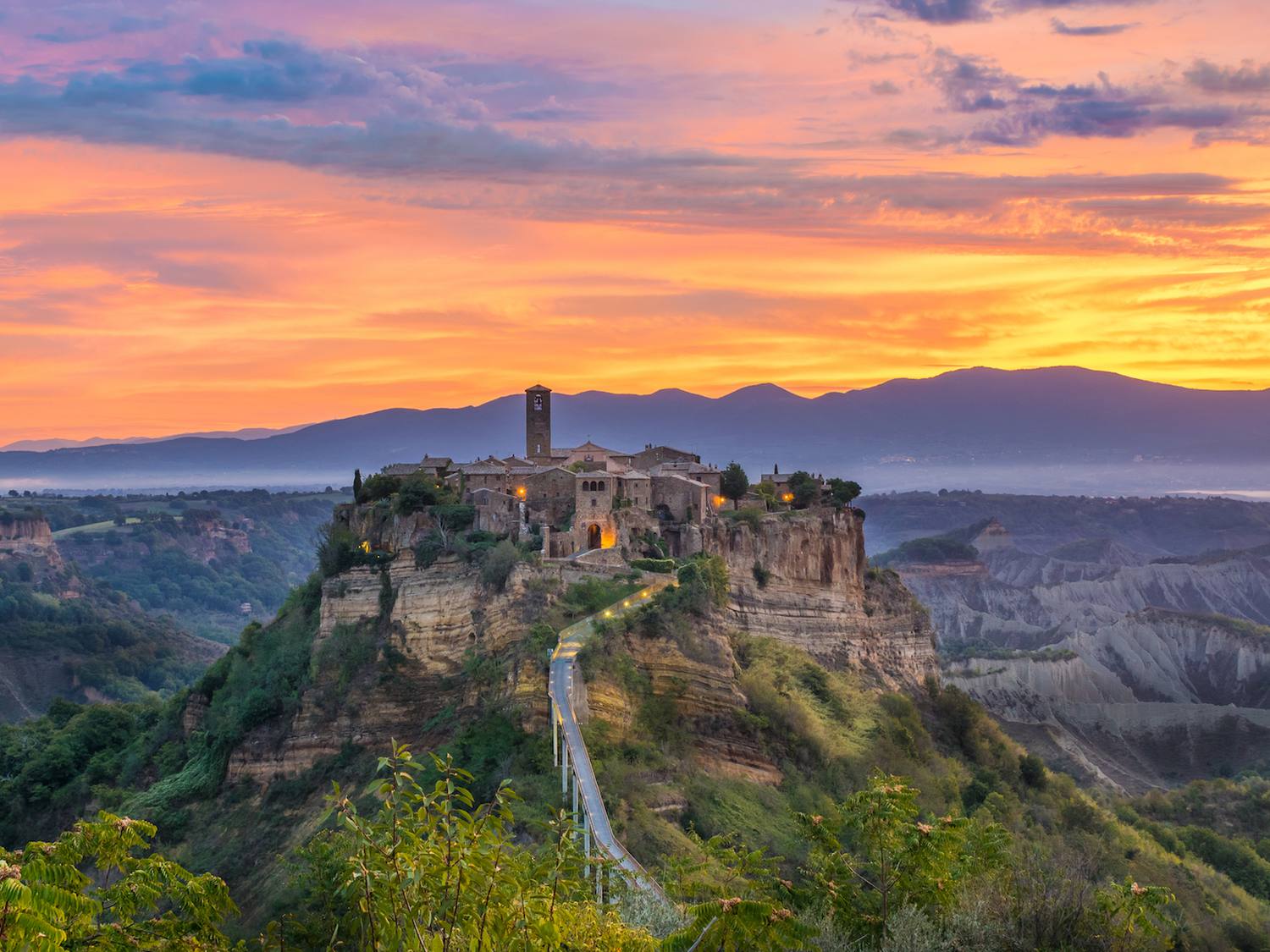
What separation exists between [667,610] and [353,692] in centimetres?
1114

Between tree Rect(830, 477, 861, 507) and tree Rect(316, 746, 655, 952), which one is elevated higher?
tree Rect(830, 477, 861, 507)

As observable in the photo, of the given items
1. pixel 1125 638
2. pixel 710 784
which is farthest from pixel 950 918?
pixel 1125 638

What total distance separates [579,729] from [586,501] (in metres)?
17.0

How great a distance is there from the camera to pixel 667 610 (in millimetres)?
43625

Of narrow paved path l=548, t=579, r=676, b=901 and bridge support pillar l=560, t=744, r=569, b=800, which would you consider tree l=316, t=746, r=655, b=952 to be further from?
bridge support pillar l=560, t=744, r=569, b=800

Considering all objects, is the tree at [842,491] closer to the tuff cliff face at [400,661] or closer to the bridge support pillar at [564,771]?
the tuff cliff face at [400,661]

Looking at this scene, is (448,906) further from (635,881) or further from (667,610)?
(667,610)

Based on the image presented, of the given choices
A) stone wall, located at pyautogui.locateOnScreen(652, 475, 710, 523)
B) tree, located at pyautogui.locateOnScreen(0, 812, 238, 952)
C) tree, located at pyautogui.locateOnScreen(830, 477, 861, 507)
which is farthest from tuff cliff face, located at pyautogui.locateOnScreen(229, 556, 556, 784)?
tree, located at pyautogui.locateOnScreen(0, 812, 238, 952)

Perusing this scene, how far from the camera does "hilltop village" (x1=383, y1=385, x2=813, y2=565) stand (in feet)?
167

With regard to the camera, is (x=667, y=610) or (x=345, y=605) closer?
(x=667, y=610)

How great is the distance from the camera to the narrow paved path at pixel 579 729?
28.3 meters

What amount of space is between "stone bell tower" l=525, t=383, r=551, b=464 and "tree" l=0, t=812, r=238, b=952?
48078mm

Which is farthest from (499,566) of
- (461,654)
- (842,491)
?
(842,491)

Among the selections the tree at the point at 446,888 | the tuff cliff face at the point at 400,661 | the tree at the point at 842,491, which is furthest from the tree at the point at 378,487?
the tree at the point at 446,888
